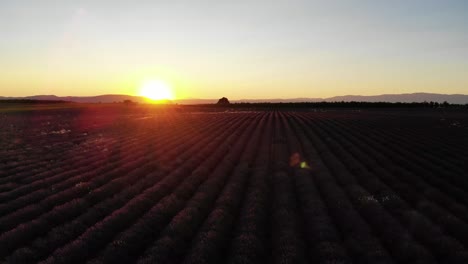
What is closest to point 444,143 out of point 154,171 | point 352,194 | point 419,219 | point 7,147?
point 352,194

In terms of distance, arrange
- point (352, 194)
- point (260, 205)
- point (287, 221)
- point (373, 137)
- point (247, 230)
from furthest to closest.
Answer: point (373, 137) → point (352, 194) → point (260, 205) → point (287, 221) → point (247, 230)

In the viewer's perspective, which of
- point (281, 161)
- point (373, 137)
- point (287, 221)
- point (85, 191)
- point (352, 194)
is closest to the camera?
point (287, 221)

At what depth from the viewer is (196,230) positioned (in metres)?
9.77

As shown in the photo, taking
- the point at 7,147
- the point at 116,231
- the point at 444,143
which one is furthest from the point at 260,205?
the point at 7,147

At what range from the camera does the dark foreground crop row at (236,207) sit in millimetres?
8273

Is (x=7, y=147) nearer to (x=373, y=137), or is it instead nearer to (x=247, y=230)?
(x=247, y=230)

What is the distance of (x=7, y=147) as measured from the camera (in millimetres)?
26141

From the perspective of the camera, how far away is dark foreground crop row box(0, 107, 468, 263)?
27.1 feet

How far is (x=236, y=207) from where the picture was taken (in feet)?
37.8

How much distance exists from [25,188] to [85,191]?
2297 millimetres

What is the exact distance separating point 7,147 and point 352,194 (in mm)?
23822

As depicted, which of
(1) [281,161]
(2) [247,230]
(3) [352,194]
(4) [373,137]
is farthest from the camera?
(4) [373,137]

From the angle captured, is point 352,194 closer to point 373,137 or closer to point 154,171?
point 154,171

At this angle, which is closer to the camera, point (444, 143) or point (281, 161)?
point (281, 161)
